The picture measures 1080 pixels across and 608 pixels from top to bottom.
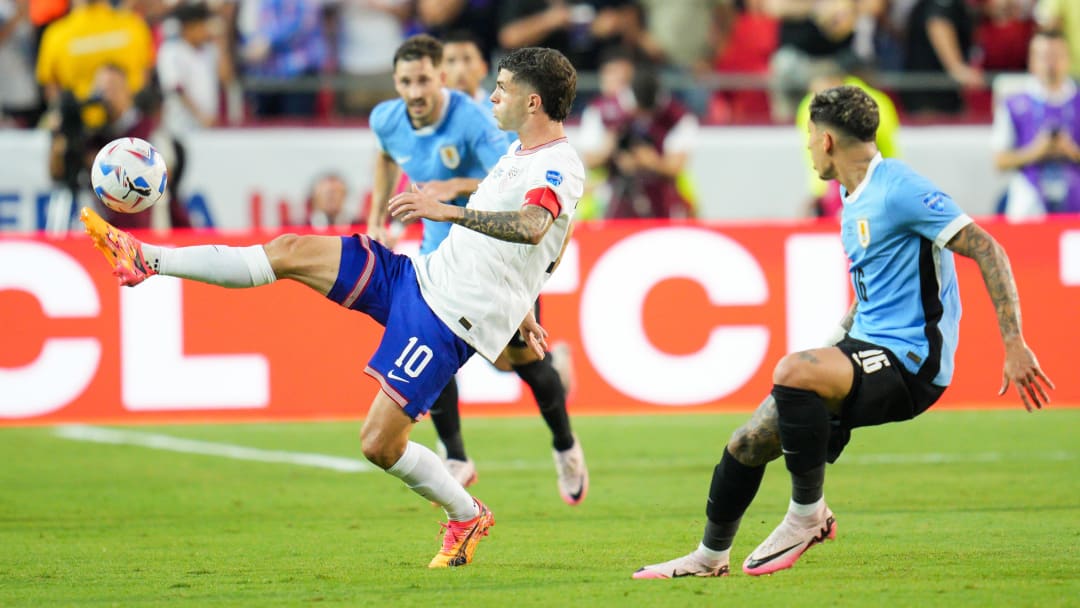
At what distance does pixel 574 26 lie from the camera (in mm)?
16359

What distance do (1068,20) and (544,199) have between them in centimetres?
1134

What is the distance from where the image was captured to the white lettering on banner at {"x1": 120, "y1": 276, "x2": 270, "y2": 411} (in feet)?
39.4

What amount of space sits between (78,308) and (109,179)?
212 inches

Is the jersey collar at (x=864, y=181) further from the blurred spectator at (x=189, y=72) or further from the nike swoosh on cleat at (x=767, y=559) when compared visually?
the blurred spectator at (x=189, y=72)

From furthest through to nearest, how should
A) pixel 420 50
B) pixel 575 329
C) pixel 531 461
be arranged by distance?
pixel 575 329
pixel 531 461
pixel 420 50

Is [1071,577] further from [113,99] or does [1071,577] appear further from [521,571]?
[113,99]

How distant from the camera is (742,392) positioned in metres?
12.2

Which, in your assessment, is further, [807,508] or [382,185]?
[382,185]

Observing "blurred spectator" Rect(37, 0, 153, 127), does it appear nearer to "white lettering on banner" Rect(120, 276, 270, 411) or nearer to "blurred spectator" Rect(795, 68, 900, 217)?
"white lettering on banner" Rect(120, 276, 270, 411)

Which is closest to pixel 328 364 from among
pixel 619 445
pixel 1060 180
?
pixel 619 445

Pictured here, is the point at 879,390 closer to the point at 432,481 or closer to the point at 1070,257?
the point at 432,481

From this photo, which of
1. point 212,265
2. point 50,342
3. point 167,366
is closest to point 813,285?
point 167,366

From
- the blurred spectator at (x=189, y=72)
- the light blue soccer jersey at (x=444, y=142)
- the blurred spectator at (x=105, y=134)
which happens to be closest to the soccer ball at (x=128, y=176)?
the light blue soccer jersey at (x=444, y=142)

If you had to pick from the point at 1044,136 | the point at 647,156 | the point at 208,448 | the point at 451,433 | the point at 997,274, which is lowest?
the point at 208,448
